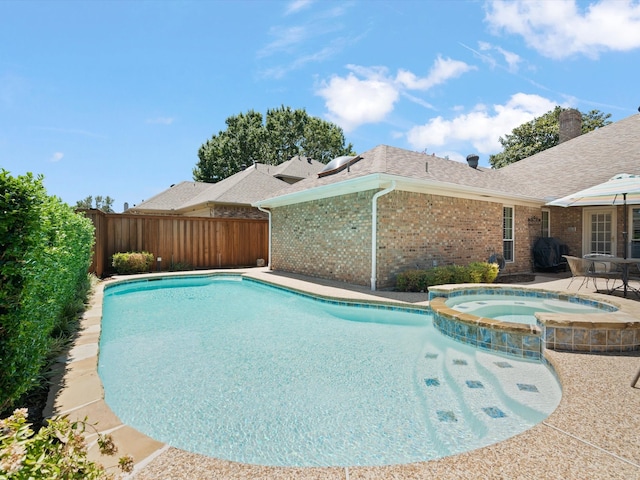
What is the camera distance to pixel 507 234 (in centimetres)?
1250

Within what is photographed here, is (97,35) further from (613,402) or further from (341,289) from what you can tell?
(613,402)

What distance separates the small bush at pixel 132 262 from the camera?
12.8 m

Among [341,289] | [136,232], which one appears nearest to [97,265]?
[136,232]

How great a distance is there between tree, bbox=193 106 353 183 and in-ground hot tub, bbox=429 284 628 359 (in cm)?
2931

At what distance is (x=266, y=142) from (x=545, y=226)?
26.8 meters

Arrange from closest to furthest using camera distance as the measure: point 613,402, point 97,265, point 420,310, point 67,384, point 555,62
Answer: point 613,402 < point 67,384 < point 420,310 < point 97,265 < point 555,62

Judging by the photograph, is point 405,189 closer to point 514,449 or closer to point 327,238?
point 327,238

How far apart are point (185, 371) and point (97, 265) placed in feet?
32.7

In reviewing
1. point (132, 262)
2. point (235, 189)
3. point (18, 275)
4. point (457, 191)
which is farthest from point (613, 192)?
point (235, 189)

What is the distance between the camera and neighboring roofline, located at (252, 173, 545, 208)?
29.7 feet

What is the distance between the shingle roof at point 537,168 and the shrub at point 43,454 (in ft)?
27.0

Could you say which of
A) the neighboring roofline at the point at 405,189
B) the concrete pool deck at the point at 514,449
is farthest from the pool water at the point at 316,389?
the neighboring roofline at the point at 405,189

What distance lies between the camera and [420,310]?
708 centimetres

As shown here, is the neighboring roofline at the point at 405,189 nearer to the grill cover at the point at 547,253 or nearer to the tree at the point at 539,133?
the grill cover at the point at 547,253
